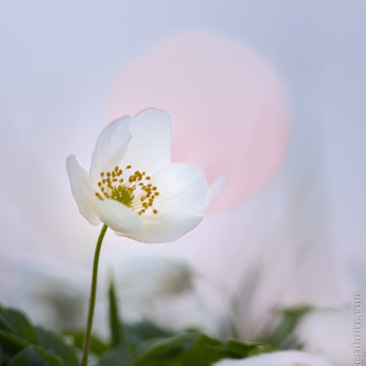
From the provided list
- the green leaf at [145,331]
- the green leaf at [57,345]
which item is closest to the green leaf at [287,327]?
the green leaf at [145,331]

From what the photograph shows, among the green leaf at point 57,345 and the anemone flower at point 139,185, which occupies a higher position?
the anemone flower at point 139,185

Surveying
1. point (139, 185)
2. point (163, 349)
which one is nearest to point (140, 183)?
point (139, 185)

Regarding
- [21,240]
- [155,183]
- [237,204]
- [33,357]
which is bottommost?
[33,357]

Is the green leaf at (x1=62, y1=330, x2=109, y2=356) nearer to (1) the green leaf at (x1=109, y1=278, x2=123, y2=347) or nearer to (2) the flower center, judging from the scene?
(1) the green leaf at (x1=109, y1=278, x2=123, y2=347)

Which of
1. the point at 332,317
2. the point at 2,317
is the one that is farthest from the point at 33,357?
the point at 332,317

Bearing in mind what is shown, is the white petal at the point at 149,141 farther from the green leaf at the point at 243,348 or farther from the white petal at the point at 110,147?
the green leaf at the point at 243,348

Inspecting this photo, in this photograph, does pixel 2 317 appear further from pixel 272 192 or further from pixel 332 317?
pixel 272 192
